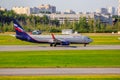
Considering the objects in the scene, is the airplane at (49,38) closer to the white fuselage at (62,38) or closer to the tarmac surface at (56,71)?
the white fuselage at (62,38)

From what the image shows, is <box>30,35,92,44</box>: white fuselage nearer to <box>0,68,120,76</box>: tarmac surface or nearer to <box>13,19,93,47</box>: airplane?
<box>13,19,93,47</box>: airplane

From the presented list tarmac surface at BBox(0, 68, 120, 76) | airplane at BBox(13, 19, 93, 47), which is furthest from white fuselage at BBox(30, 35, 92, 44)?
tarmac surface at BBox(0, 68, 120, 76)

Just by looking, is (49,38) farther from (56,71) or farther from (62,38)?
(56,71)

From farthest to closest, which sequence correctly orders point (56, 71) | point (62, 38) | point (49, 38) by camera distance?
point (62, 38), point (49, 38), point (56, 71)

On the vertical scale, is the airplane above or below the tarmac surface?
below

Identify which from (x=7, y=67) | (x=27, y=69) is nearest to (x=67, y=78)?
(x=27, y=69)

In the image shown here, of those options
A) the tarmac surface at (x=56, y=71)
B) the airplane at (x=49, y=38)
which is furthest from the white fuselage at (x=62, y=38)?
the tarmac surface at (x=56, y=71)

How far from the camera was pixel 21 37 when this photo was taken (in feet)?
280

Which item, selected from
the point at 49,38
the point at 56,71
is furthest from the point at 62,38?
the point at 56,71

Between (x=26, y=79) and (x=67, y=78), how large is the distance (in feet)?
12.6

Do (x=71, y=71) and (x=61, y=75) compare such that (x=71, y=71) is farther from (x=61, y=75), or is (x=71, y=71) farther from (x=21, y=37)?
(x=21, y=37)

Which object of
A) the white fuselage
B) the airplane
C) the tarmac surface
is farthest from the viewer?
the white fuselage

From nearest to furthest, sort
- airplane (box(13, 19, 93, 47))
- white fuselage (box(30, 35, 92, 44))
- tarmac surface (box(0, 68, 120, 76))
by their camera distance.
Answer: tarmac surface (box(0, 68, 120, 76)), airplane (box(13, 19, 93, 47)), white fuselage (box(30, 35, 92, 44))

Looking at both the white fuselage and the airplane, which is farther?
the white fuselage
